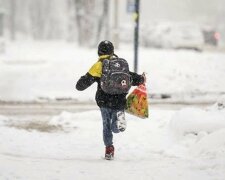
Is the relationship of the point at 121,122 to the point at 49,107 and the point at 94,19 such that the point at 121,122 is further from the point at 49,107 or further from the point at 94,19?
the point at 94,19

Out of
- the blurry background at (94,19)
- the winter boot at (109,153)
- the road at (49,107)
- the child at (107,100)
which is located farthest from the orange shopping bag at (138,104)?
the blurry background at (94,19)

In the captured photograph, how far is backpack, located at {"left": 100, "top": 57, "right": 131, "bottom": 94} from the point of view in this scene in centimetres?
819

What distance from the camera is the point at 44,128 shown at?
11703 millimetres

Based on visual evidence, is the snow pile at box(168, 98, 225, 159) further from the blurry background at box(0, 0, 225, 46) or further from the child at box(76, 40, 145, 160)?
the blurry background at box(0, 0, 225, 46)

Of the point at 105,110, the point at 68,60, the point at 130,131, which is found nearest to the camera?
the point at 105,110

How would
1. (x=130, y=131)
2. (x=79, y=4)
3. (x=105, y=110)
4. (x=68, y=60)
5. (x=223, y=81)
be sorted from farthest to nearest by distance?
(x=79, y=4) < (x=68, y=60) < (x=223, y=81) < (x=130, y=131) < (x=105, y=110)

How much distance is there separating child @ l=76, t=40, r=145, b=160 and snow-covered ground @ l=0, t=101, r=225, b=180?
48 centimetres

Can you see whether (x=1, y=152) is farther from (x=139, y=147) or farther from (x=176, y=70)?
(x=176, y=70)

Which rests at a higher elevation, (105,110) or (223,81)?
(105,110)

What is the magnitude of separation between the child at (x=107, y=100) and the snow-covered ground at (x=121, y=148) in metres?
0.48

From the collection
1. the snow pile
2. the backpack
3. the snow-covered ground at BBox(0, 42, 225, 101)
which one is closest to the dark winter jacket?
the backpack

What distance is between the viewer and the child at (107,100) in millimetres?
8320

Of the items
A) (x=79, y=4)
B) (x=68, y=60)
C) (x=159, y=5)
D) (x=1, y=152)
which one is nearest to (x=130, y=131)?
(x=1, y=152)

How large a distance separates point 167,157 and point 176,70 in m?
12.0
